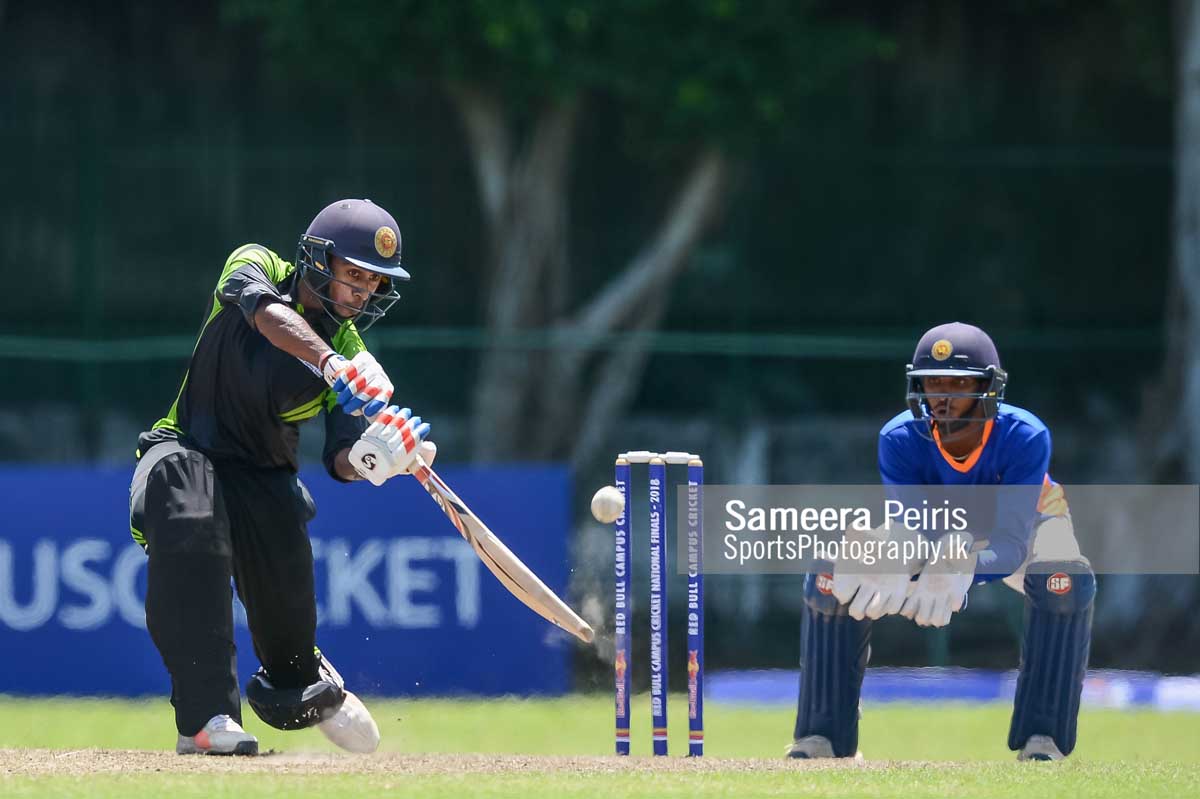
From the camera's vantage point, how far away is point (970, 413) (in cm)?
648

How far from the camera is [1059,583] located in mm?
6285

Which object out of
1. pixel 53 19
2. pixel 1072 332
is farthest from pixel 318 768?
pixel 53 19

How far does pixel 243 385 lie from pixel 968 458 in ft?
7.34

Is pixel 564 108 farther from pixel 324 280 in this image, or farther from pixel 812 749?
pixel 812 749

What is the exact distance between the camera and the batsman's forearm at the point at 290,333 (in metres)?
5.99

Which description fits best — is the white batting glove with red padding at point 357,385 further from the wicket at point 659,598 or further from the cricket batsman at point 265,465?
the wicket at point 659,598

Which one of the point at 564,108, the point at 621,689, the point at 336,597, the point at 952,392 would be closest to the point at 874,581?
the point at 952,392

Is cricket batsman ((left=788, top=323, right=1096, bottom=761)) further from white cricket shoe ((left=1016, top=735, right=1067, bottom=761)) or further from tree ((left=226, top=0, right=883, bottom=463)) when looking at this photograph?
tree ((left=226, top=0, right=883, bottom=463))

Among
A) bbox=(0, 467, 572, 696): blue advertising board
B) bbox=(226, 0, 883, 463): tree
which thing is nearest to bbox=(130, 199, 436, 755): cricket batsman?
bbox=(0, 467, 572, 696): blue advertising board

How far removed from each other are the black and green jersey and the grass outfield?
3.08 feet

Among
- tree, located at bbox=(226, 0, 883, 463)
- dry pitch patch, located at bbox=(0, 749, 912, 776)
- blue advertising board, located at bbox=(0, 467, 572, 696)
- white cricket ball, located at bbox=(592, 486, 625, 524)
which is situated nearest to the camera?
dry pitch patch, located at bbox=(0, 749, 912, 776)

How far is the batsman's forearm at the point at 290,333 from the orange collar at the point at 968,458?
193cm

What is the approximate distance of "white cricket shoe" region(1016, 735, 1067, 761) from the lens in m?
6.31

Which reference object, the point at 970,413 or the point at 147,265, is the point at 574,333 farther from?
the point at 970,413
